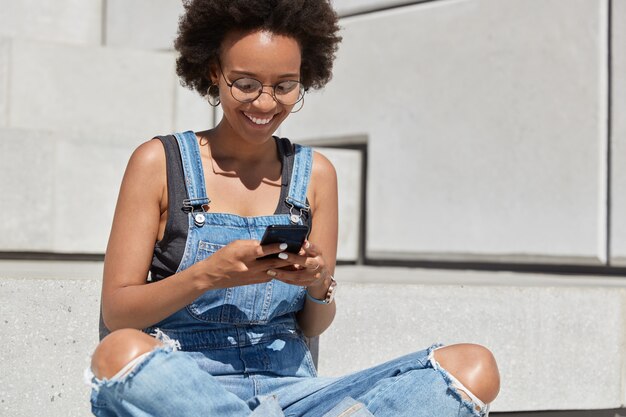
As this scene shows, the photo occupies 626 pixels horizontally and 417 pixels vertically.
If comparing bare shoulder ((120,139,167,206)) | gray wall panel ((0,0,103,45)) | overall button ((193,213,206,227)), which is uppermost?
gray wall panel ((0,0,103,45))

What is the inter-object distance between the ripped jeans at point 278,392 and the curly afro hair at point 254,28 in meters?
0.67

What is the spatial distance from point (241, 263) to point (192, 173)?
35cm

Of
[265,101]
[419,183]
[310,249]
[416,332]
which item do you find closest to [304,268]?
[310,249]

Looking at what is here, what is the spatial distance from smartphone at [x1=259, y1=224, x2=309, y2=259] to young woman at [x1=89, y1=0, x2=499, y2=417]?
2 centimetres

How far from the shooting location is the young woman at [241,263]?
1.90m

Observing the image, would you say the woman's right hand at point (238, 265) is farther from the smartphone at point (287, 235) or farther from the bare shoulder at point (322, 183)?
the bare shoulder at point (322, 183)

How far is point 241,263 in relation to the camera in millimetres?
1905

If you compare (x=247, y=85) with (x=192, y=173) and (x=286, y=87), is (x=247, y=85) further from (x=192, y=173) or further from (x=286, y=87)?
(x=192, y=173)

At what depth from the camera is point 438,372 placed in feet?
6.49

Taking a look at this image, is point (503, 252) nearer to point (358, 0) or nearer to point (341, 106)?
point (341, 106)

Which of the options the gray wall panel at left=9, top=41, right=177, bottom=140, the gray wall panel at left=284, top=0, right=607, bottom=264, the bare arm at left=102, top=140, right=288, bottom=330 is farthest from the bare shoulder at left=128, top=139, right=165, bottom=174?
the gray wall panel at left=284, top=0, right=607, bottom=264

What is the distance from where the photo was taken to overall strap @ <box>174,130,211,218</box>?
7.02ft

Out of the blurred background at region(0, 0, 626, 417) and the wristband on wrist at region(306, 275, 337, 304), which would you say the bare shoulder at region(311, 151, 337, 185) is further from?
the blurred background at region(0, 0, 626, 417)

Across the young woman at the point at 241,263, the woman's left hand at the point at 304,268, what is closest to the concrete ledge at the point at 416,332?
the young woman at the point at 241,263
